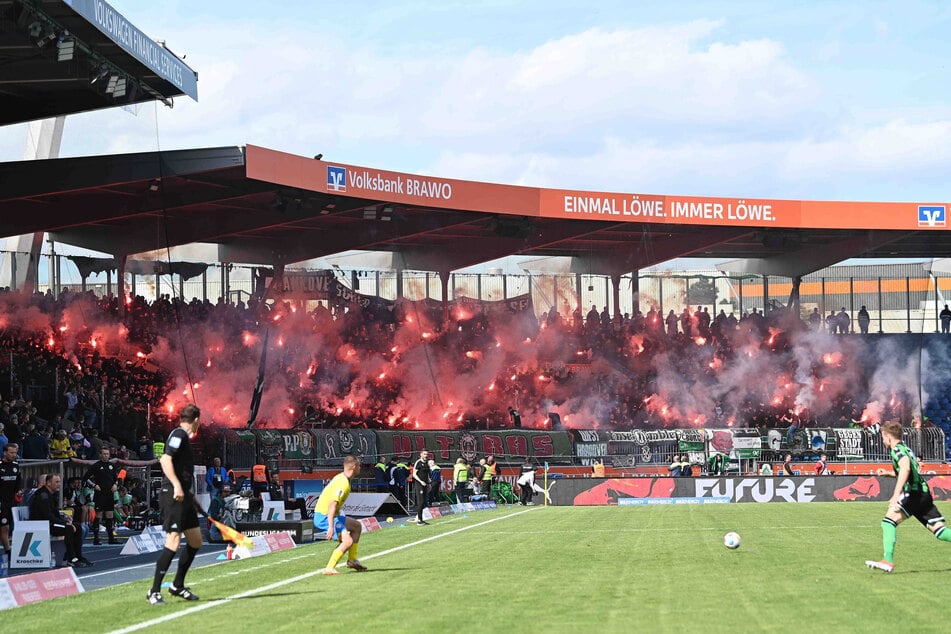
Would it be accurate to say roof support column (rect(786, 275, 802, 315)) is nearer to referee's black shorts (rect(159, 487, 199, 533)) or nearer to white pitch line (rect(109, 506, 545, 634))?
white pitch line (rect(109, 506, 545, 634))

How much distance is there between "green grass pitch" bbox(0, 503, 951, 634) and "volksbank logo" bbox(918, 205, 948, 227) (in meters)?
32.8

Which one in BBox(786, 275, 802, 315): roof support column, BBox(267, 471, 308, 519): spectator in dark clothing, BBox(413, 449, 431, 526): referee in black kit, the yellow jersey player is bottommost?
BBox(267, 471, 308, 519): spectator in dark clothing

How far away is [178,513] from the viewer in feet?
40.4

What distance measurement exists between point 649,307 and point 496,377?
7.92 m

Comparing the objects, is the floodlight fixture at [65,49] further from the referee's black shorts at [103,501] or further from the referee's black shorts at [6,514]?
the referee's black shorts at [6,514]

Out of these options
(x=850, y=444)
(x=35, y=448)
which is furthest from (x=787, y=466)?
(x=35, y=448)

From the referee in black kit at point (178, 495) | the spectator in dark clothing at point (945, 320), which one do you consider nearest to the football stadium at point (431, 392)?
the referee in black kit at point (178, 495)

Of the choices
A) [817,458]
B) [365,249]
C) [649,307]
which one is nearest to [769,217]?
[649,307]

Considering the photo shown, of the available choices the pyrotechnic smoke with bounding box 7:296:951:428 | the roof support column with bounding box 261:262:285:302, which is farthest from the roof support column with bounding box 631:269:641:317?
the roof support column with bounding box 261:262:285:302

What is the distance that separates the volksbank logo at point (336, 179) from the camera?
42750 mm

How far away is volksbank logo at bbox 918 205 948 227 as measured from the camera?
53094 mm

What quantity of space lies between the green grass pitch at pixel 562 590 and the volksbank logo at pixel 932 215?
108ft

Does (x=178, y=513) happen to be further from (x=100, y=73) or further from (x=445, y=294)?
(x=445, y=294)

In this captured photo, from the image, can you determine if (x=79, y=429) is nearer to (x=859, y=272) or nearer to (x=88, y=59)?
(x=88, y=59)
